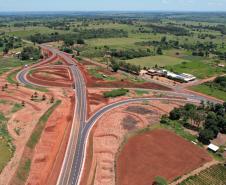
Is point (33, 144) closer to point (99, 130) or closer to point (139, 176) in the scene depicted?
point (99, 130)

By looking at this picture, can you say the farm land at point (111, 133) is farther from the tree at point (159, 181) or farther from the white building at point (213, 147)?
the tree at point (159, 181)

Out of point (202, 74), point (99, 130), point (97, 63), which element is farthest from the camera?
point (97, 63)

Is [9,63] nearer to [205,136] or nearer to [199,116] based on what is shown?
[199,116]

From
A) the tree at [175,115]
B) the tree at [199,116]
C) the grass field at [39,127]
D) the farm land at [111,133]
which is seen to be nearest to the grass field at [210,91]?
the farm land at [111,133]

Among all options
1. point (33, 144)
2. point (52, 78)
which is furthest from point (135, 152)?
point (52, 78)

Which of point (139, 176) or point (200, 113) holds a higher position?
point (200, 113)

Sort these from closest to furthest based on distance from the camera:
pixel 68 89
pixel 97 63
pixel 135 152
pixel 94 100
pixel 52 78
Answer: pixel 135 152 < pixel 94 100 < pixel 68 89 < pixel 52 78 < pixel 97 63
